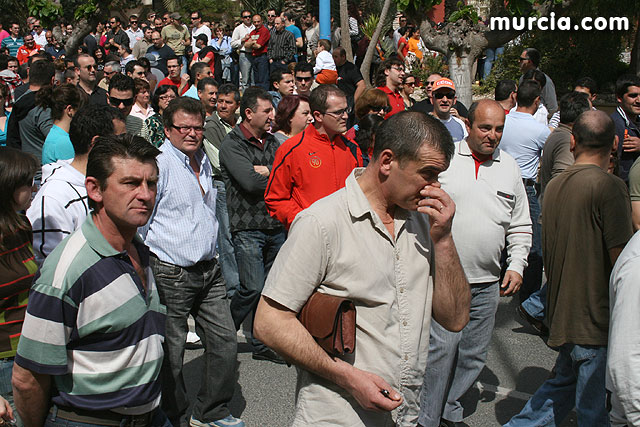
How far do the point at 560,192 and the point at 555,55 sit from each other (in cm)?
1659

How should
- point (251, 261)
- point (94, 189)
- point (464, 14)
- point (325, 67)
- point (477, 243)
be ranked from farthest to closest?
point (325, 67), point (464, 14), point (251, 261), point (477, 243), point (94, 189)

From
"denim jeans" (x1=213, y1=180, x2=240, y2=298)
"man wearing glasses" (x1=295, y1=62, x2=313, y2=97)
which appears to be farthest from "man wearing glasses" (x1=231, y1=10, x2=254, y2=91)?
"denim jeans" (x1=213, y1=180, x2=240, y2=298)

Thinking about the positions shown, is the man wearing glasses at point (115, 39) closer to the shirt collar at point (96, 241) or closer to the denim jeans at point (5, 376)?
the denim jeans at point (5, 376)

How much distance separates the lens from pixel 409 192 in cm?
263

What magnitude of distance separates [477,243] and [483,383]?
62.6 inches

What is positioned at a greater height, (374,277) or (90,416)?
(374,277)

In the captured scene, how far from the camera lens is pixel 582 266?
12.9 ft

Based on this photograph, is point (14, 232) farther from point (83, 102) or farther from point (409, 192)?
point (83, 102)

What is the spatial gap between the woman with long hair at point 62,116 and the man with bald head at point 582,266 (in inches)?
146

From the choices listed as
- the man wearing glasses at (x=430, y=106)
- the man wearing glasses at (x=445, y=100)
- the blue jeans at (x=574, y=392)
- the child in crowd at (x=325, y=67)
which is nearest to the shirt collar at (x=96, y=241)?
the blue jeans at (x=574, y=392)

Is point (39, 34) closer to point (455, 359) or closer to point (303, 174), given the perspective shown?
point (303, 174)

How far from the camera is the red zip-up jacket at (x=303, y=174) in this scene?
208 inches

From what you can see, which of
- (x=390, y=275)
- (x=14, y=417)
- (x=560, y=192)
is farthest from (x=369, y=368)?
(x=560, y=192)

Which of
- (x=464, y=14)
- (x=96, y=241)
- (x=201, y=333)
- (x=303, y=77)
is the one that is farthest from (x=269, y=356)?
(x=464, y=14)
